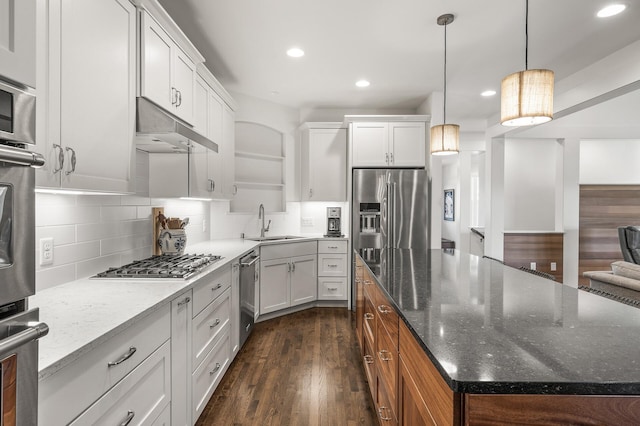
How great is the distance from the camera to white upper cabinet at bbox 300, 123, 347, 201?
468cm

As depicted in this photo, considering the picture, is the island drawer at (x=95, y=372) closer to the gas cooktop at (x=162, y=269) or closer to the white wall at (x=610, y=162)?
the gas cooktop at (x=162, y=269)

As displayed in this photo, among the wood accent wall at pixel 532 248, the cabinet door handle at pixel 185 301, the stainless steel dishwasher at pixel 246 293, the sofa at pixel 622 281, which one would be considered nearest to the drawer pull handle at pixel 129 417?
the cabinet door handle at pixel 185 301

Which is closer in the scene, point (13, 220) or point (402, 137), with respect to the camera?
point (13, 220)

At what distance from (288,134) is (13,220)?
170 inches

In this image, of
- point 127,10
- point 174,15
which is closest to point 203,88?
point 174,15

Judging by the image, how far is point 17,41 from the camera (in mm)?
745

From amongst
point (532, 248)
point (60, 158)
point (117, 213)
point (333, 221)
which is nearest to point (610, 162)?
point (532, 248)

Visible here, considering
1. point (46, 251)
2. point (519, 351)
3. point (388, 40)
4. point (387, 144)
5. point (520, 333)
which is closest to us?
point (519, 351)

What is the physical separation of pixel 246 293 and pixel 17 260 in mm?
2507

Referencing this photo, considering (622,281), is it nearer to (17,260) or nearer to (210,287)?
(210,287)

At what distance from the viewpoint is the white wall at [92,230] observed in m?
1.66

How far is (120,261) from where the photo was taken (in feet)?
7.38

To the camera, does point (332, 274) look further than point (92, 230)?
Yes

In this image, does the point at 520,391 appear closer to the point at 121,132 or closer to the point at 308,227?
the point at 121,132
